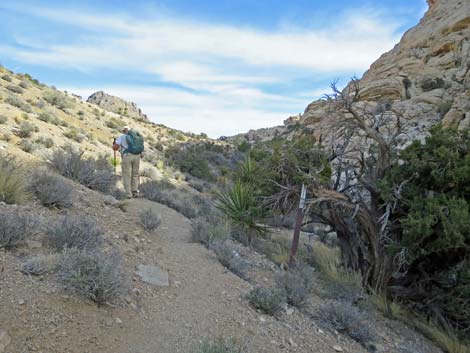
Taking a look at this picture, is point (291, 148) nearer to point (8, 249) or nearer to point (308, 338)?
point (308, 338)

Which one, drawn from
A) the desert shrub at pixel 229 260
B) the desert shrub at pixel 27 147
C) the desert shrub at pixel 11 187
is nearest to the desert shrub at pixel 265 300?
the desert shrub at pixel 229 260

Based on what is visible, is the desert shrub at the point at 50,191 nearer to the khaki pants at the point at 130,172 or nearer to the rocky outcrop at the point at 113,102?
the khaki pants at the point at 130,172

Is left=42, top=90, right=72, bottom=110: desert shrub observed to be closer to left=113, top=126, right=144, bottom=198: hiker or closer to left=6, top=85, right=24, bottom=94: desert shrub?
left=6, top=85, right=24, bottom=94: desert shrub

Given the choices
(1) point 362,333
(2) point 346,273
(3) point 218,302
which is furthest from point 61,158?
(1) point 362,333

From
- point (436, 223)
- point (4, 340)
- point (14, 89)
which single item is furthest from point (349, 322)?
point (14, 89)

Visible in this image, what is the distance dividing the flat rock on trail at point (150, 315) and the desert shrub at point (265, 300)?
4.9 inches

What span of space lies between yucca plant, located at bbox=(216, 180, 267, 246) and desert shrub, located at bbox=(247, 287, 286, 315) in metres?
3.32

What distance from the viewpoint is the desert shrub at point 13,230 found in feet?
13.8

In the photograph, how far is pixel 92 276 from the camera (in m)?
3.68

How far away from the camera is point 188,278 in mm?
5371

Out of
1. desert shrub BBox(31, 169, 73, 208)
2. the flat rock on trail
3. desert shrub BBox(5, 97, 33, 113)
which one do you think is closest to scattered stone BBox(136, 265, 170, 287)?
the flat rock on trail

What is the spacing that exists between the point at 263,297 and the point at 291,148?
12.5ft

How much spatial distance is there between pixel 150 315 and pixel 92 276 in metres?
0.82

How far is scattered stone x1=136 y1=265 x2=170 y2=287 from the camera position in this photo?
4.93 metres
